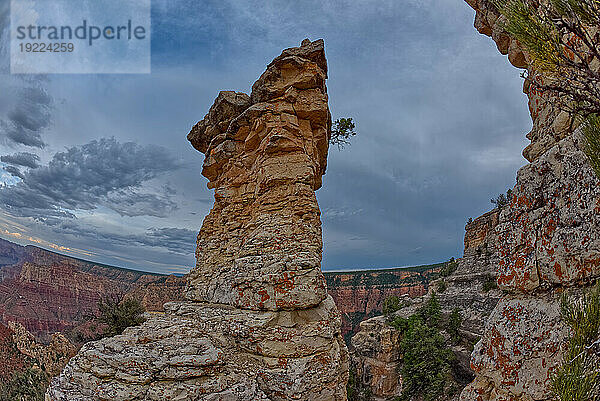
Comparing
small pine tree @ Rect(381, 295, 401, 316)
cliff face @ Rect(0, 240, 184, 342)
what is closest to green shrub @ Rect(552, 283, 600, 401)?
small pine tree @ Rect(381, 295, 401, 316)

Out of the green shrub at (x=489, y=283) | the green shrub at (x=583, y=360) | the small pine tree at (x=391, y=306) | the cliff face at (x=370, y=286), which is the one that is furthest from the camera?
the cliff face at (x=370, y=286)

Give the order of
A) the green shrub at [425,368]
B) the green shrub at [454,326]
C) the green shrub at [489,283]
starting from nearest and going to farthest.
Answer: the green shrub at [425,368]
the green shrub at [454,326]
the green shrub at [489,283]

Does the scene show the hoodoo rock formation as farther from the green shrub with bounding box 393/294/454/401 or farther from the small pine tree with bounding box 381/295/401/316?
the small pine tree with bounding box 381/295/401/316

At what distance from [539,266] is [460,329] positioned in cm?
2059

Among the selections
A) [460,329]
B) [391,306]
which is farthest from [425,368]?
[391,306]

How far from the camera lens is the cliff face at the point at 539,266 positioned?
95.8 inches

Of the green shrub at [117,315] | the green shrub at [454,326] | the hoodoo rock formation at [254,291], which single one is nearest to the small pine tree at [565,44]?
the hoodoo rock formation at [254,291]

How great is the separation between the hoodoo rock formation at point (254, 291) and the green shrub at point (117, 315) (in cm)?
353

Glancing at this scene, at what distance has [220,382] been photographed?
5.55 meters

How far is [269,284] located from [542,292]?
5276 mm

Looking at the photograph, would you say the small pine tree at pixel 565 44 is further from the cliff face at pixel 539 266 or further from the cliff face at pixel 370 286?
the cliff face at pixel 370 286

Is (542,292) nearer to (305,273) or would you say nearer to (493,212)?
(305,273)

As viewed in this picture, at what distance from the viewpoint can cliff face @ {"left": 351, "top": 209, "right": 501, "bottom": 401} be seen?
1898 cm

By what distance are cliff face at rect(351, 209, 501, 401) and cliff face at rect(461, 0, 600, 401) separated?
59.6 feet
